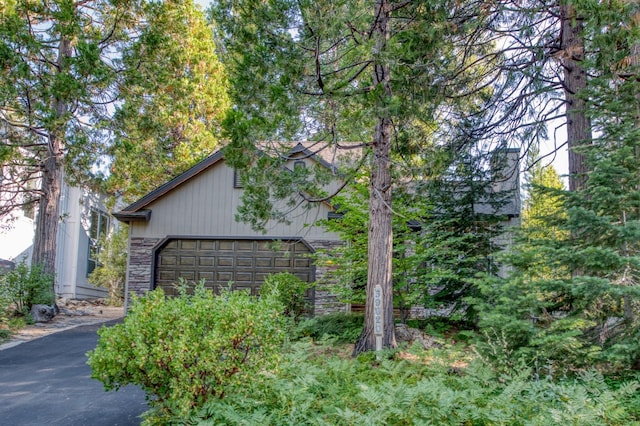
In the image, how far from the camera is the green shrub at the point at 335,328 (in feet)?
26.5

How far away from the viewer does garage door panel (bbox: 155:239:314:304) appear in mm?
12594

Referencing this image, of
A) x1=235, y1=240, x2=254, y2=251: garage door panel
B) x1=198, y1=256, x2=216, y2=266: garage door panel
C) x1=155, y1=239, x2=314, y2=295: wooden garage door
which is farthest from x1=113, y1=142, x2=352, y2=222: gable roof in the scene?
x1=235, y1=240, x2=254, y2=251: garage door panel

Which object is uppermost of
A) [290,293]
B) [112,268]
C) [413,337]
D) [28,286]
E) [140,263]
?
[140,263]

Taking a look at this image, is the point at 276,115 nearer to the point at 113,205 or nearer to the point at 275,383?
the point at 275,383

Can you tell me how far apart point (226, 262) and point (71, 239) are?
853 cm

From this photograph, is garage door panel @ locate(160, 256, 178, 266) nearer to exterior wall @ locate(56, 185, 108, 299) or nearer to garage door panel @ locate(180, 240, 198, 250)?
garage door panel @ locate(180, 240, 198, 250)

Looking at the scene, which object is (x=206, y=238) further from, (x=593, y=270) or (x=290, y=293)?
(x=593, y=270)

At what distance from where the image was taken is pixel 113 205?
20422 millimetres

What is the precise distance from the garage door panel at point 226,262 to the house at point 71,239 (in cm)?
483

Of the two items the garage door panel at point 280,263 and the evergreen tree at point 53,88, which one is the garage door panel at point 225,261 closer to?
the garage door panel at point 280,263

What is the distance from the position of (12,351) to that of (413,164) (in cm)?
813

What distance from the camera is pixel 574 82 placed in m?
7.59

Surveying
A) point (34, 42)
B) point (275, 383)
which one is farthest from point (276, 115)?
point (34, 42)

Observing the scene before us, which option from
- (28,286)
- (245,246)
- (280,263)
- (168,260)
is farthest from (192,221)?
(28,286)
